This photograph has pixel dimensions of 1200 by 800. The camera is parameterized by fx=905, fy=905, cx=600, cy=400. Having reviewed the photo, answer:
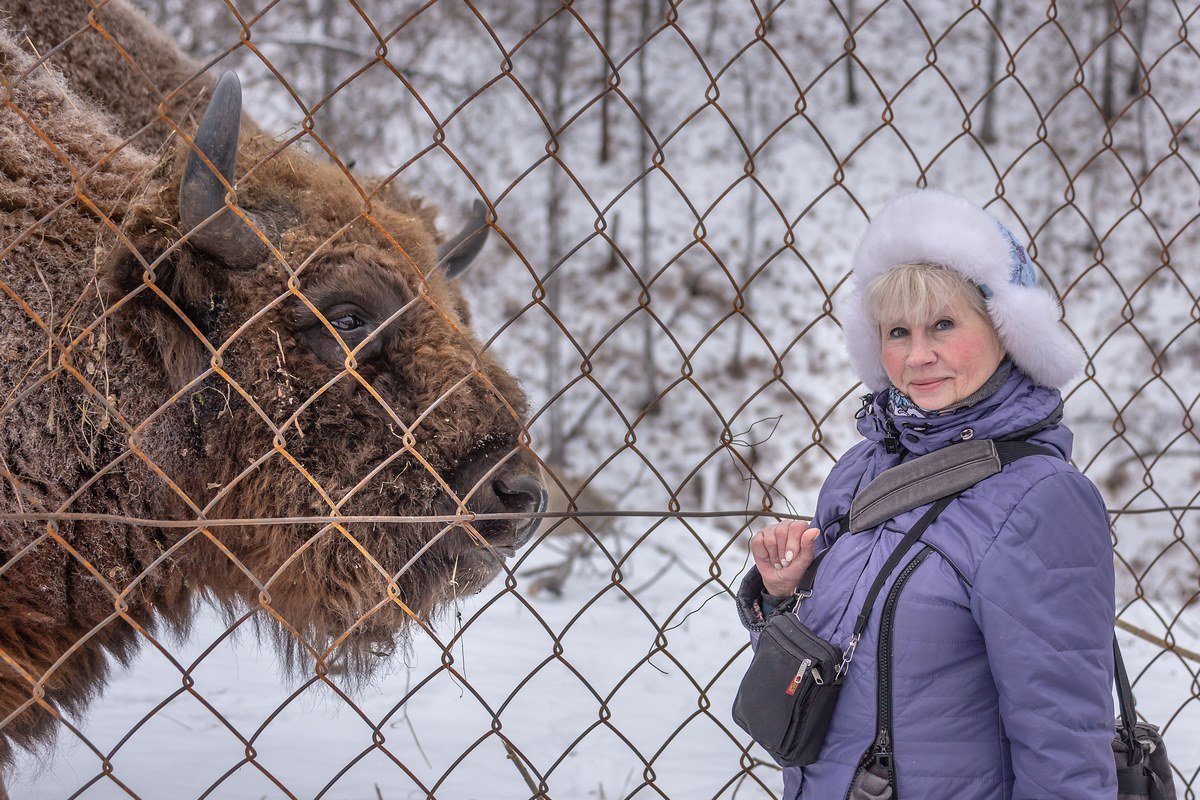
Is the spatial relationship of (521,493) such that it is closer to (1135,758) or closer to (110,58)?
(1135,758)

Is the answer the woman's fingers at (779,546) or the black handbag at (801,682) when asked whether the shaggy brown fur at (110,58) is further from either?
the black handbag at (801,682)

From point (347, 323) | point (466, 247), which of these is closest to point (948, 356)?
point (347, 323)

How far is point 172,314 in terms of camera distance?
7.87 ft

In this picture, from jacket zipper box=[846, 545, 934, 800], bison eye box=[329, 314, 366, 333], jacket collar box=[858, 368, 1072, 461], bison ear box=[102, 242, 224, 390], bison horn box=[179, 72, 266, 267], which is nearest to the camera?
jacket zipper box=[846, 545, 934, 800]

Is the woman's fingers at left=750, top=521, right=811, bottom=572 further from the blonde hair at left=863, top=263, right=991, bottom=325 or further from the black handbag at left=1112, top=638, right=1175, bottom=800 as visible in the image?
the black handbag at left=1112, top=638, right=1175, bottom=800

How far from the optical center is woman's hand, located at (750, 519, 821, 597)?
1848mm

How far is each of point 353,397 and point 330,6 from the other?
463 inches

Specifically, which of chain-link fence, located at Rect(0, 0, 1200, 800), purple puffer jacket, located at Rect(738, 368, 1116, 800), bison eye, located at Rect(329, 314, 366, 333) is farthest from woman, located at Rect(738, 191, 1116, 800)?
bison eye, located at Rect(329, 314, 366, 333)

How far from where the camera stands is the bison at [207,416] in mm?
2246

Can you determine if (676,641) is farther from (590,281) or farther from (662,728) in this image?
(590,281)

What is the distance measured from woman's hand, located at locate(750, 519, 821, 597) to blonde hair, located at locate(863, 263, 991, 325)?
48cm

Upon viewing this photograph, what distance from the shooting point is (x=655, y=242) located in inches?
531

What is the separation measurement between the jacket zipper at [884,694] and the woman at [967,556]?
0.01 m

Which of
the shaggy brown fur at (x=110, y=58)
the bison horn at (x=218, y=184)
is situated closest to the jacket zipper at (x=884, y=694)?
the bison horn at (x=218, y=184)
